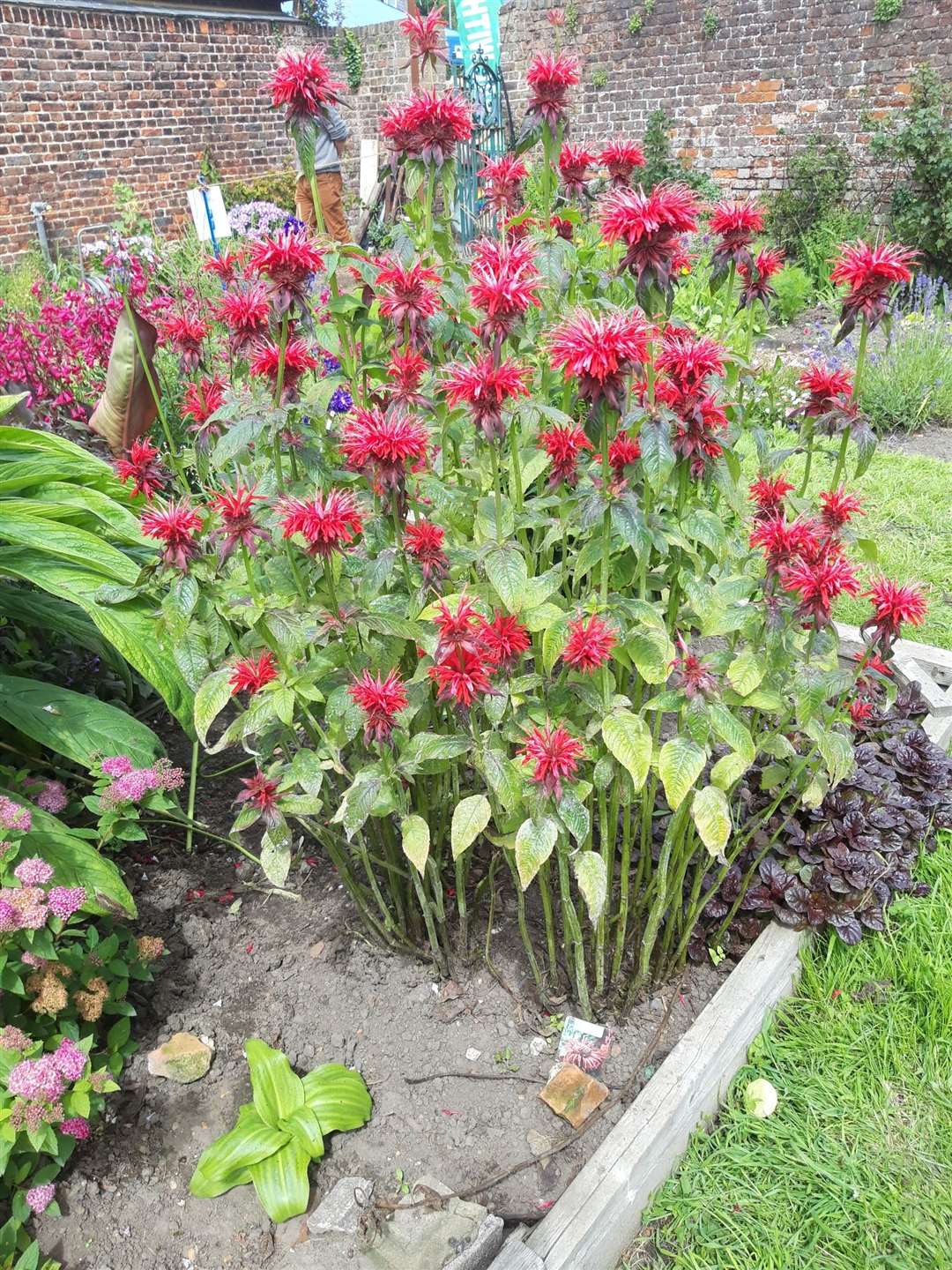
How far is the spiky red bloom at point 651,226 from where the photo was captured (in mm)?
1060

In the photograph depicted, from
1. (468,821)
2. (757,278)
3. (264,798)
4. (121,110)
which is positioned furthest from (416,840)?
(121,110)

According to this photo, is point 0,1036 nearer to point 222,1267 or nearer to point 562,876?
point 222,1267

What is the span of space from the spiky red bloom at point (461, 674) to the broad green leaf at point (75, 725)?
828 mm

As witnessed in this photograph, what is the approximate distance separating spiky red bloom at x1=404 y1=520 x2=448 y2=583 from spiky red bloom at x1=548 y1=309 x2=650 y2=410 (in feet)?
0.97

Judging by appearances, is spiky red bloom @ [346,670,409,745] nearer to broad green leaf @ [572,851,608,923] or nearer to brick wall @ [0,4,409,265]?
broad green leaf @ [572,851,608,923]

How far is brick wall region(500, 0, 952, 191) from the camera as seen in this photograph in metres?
8.32

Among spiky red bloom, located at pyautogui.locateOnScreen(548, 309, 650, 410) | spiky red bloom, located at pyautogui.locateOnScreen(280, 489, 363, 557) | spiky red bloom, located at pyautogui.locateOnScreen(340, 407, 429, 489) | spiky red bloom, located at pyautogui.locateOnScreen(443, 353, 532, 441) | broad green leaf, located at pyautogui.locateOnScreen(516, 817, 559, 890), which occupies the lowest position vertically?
broad green leaf, located at pyautogui.locateOnScreen(516, 817, 559, 890)

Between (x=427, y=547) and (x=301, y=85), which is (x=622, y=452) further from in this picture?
(x=301, y=85)

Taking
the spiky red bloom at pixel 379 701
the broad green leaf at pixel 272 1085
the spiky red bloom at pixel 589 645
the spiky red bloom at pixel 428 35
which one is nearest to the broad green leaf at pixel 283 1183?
the broad green leaf at pixel 272 1085

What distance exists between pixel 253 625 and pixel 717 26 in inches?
421

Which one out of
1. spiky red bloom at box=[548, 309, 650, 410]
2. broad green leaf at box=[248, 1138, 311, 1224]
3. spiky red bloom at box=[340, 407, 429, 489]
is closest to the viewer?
spiky red bloom at box=[548, 309, 650, 410]

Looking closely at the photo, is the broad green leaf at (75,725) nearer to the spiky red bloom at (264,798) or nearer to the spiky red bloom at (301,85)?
the spiky red bloom at (264,798)

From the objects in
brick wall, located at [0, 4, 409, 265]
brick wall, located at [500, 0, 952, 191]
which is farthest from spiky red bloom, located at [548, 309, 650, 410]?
brick wall, located at [0, 4, 409, 265]

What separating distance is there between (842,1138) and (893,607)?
3.05 ft
